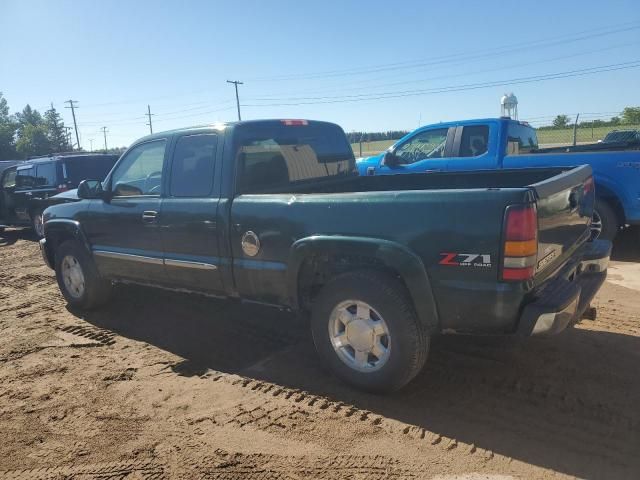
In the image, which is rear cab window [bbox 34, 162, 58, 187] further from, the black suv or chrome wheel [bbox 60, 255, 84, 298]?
chrome wheel [bbox 60, 255, 84, 298]

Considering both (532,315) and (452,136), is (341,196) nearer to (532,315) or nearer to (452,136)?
(532,315)

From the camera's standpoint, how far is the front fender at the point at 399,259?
3115 millimetres

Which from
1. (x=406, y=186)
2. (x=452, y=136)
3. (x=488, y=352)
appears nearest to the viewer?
(x=488, y=352)

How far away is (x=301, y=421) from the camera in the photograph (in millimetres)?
3283

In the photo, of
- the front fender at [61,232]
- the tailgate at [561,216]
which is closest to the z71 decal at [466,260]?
the tailgate at [561,216]

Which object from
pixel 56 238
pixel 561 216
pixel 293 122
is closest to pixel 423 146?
pixel 293 122

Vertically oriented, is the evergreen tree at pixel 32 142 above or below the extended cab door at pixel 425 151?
above

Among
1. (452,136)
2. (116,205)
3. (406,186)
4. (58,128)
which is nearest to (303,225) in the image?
(406,186)

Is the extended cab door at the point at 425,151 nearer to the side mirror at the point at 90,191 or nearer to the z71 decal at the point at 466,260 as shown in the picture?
the side mirror at the point at 90,191

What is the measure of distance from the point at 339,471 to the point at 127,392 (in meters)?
1.86

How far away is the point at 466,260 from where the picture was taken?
2.96 m

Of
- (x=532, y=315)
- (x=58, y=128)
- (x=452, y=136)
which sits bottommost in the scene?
(x=532, y=315)

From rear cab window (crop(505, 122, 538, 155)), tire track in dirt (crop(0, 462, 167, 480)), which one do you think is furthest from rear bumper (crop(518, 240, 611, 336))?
rear cab window (crop(505, 122, 538, 155))

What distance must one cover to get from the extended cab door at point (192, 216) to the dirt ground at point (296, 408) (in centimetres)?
67
